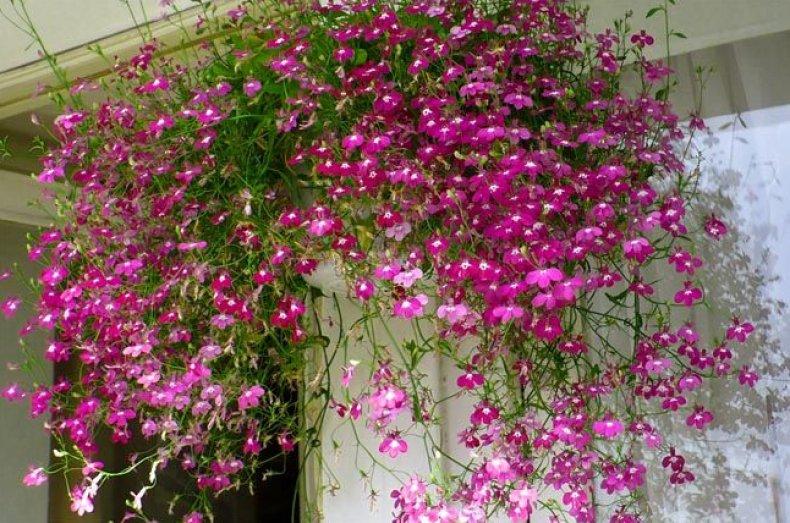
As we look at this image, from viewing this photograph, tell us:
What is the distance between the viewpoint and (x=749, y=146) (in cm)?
129

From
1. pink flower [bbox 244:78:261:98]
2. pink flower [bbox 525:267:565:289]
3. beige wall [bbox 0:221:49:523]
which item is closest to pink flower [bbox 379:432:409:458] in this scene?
pink flower [bbox 525:267:565:289]

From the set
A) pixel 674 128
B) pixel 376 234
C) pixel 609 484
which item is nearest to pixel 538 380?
pixel 609 484

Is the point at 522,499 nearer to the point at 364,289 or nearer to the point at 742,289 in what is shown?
the point at 364,289

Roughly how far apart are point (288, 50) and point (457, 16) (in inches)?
8.6

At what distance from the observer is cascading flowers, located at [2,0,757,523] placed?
0.96m

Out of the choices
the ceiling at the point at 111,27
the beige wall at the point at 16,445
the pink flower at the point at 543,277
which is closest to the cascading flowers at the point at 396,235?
the pink flower at the point at 543,277

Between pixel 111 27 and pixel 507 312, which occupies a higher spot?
pixel 111 27

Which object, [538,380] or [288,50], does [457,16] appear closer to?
[288,50]

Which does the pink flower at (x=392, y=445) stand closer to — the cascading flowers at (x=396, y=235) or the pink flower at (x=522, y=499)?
the cascading flowers at (x=396, y=235)

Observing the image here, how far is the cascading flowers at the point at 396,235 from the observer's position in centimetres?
96

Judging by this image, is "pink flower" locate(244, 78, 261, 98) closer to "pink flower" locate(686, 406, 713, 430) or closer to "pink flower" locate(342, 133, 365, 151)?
"pink flower" locate(342, 133, 365, 151)

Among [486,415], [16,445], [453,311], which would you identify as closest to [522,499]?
[486,415]

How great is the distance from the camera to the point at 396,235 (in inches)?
38.8

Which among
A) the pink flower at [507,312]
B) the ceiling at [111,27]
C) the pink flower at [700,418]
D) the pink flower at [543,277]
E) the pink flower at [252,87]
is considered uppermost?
the ceiling at [111,27]
